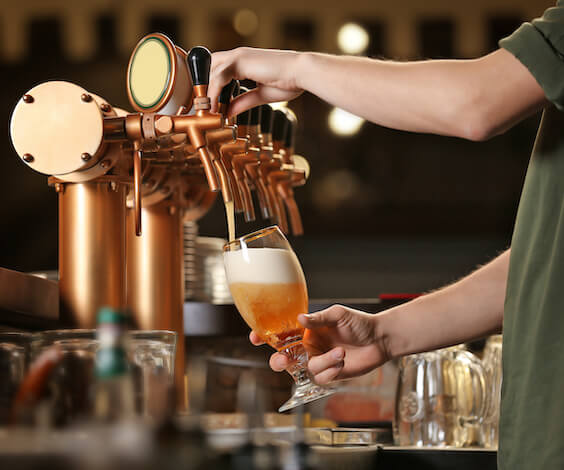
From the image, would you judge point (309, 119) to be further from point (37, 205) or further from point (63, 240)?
point (63, 240)

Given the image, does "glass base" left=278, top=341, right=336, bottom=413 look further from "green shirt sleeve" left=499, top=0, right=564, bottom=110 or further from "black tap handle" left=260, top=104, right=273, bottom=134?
"green shirt sleeve" left=499, top=0, right=564, bottom=110

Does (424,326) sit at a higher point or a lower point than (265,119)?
lower

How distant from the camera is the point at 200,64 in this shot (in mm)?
1073

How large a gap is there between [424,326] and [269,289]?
297mm

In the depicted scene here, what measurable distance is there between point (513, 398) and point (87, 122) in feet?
2.21

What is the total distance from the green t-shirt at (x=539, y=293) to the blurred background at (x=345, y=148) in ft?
13.1

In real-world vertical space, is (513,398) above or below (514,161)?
below

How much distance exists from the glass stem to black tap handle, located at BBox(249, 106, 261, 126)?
0.36 metres

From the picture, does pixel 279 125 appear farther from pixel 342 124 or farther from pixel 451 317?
pixel 342 124

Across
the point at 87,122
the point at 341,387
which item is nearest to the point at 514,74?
the point at 87,122

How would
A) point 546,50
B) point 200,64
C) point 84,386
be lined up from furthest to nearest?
point 200,64, point 546,50, point 84,386

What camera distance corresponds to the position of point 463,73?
102 centimetres

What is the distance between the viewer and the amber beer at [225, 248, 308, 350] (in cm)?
112

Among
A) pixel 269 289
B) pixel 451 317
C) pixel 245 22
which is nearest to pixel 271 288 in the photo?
pixel 269 289
